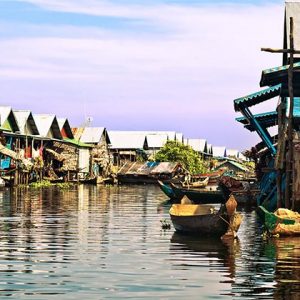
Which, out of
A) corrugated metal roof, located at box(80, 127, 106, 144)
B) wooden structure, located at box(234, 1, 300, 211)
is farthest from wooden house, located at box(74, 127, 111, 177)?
wooden structure, located at box(234, 1, 300, 211)

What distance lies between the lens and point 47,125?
6719 cm

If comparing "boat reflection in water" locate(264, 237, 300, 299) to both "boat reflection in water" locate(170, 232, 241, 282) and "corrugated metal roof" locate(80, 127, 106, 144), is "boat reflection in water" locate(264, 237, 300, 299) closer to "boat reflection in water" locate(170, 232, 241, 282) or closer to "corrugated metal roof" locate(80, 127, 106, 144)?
"boat reflection in water" locate(170, 232, 241, 282)

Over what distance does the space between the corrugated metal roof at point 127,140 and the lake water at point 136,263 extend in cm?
6524

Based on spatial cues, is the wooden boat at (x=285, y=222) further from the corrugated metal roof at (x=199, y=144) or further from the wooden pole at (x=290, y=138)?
the corrugated metal roof at (x=199, y=144)

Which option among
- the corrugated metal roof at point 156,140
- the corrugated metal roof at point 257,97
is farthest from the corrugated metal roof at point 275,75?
the corrugated metal roof at point 156,140

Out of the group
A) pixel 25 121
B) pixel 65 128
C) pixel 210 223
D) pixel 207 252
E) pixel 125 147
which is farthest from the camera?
pixel 125 147

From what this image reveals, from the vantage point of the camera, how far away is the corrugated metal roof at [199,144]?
388 feet

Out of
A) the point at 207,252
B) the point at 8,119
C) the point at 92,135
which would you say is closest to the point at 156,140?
the point at 92,135

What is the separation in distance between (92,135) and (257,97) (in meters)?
54.4

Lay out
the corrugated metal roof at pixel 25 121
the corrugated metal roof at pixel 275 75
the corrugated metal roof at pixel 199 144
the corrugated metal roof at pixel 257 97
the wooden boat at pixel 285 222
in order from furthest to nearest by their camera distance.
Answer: the corrugated metal roof at pixel 199 144
the corrugated metal roof at pixel 25 121
the corrugated metal roof at pixel 257 97
the corrugated metal roof at pixel 275 75
the wooden boat at pixel 285 222

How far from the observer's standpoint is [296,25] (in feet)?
101

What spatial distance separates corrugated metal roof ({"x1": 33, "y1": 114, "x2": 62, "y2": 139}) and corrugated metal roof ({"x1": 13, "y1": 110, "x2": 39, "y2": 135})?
2.16 m

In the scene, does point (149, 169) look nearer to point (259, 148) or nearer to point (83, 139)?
point (83, 139)

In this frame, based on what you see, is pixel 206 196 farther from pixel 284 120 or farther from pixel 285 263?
pixel 285 263
